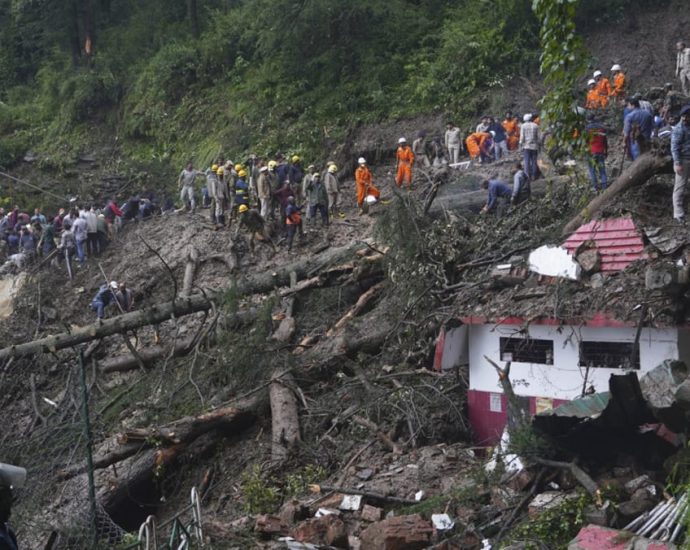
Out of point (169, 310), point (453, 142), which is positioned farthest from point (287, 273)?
point (453, 142)

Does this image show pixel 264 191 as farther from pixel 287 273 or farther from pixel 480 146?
pixel 480 146

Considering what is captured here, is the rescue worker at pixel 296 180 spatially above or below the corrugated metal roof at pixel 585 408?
below

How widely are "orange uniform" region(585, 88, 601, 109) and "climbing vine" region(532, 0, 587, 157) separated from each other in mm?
12668

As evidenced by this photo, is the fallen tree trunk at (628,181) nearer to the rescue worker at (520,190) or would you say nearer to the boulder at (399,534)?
the rescue worker at (520,190)

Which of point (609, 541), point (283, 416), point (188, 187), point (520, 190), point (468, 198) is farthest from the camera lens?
point (188, 187)

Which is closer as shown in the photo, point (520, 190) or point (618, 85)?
point (520, 190)

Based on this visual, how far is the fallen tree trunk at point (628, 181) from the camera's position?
43.9 feet

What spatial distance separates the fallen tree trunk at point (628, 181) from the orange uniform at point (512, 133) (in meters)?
8.65

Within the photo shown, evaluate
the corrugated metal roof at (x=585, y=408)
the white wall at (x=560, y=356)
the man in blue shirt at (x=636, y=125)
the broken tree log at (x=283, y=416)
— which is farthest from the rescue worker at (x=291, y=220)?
the corrugated metal roof at (x=585, y=408)

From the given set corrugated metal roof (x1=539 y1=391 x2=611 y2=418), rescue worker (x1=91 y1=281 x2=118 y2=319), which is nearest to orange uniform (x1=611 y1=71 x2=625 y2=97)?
rescue worker (x1=91 y1=281 x2=118 y2=319)

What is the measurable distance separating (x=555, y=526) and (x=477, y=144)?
14.3 metres

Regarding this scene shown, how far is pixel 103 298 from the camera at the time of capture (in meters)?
20.5

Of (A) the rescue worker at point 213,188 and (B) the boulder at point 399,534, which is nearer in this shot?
(B) the boulder at point 399,534

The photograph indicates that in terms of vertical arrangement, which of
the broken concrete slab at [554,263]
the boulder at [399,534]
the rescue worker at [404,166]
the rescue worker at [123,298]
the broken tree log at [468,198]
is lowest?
the rescue worker at [123,298]
